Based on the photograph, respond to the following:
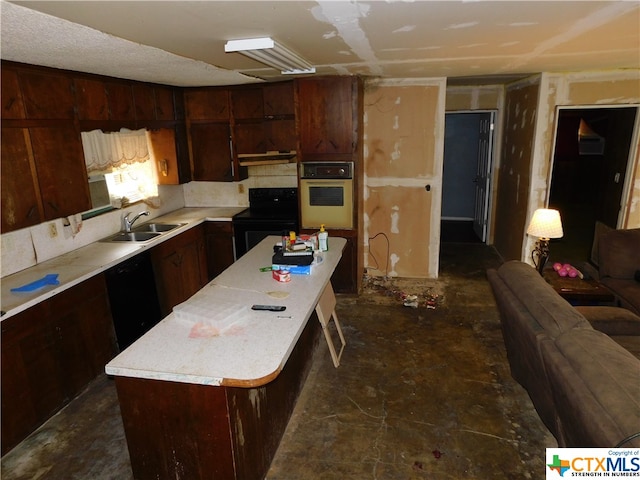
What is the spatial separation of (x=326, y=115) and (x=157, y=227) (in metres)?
2.13

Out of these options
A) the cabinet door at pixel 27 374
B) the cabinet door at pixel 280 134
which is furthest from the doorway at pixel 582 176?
the cabinet door at pixel 27 374

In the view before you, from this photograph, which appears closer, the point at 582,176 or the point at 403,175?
the point at 403,175

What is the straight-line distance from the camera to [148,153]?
457 centimetres

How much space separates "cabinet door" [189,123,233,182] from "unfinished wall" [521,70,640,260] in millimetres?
3486

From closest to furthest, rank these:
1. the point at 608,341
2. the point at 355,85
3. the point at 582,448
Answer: the point at 582,448 → the point at 608,341 → the point at 355,85

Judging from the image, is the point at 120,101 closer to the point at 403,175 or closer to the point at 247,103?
the point at 247,103

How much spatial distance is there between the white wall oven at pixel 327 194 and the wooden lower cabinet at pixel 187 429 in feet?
8.67

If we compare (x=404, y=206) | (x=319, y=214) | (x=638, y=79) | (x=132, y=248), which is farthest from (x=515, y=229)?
(x=132, y=248)

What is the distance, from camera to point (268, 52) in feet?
8.51

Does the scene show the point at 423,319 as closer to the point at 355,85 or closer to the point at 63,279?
the point at 355,85

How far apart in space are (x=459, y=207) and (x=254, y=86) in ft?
17.0

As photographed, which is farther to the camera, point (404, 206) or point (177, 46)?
point (404, 206)

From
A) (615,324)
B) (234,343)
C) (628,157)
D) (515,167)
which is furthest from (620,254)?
(234,343)

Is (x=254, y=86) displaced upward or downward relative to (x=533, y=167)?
upward
